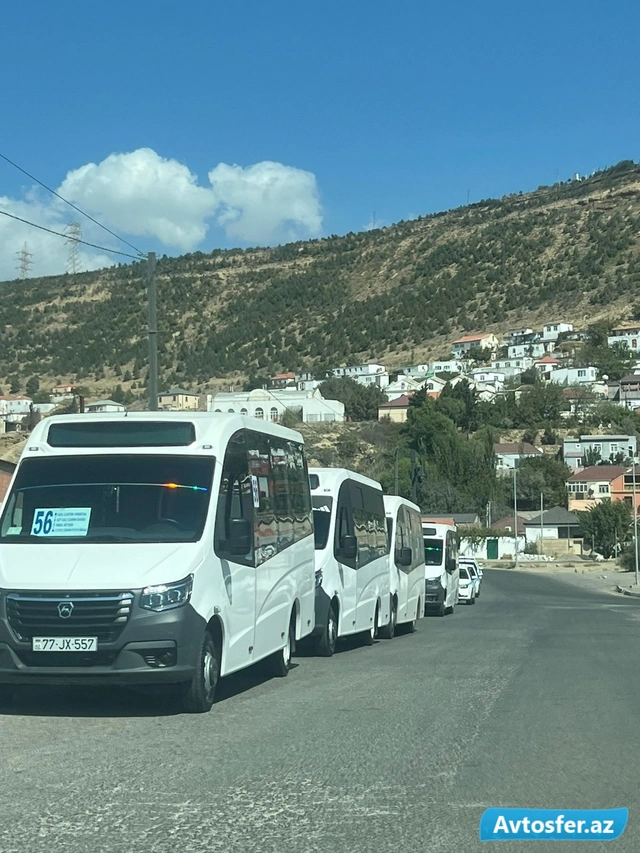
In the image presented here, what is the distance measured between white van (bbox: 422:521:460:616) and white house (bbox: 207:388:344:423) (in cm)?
2861

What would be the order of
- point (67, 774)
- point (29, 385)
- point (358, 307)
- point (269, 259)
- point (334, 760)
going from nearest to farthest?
point (67, 774), point (334, 760), point (29, 385), point (358, 307), point (269, 259)

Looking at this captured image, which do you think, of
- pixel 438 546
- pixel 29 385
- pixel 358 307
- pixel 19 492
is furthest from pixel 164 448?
pixel 358 307

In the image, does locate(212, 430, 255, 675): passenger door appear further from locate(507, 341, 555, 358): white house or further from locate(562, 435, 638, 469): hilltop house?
locate(507, 341, 555, 358): white house

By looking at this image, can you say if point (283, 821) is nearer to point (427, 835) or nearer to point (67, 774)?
point (427, 835)

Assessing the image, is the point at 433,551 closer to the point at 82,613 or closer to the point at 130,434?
the point at 130,434

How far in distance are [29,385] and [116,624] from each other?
72.7m

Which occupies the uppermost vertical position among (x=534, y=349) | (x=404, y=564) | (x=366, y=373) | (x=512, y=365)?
(x=534, y=349)

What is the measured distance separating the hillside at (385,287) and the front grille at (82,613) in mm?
97274

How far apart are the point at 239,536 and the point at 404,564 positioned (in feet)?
38.1

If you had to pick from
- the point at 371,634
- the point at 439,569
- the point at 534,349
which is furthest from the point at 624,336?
the point at 371,634

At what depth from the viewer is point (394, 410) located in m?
118

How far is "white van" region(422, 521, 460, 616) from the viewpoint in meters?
31.6

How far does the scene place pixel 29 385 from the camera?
259 ft

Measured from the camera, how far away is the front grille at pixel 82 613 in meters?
8.98
